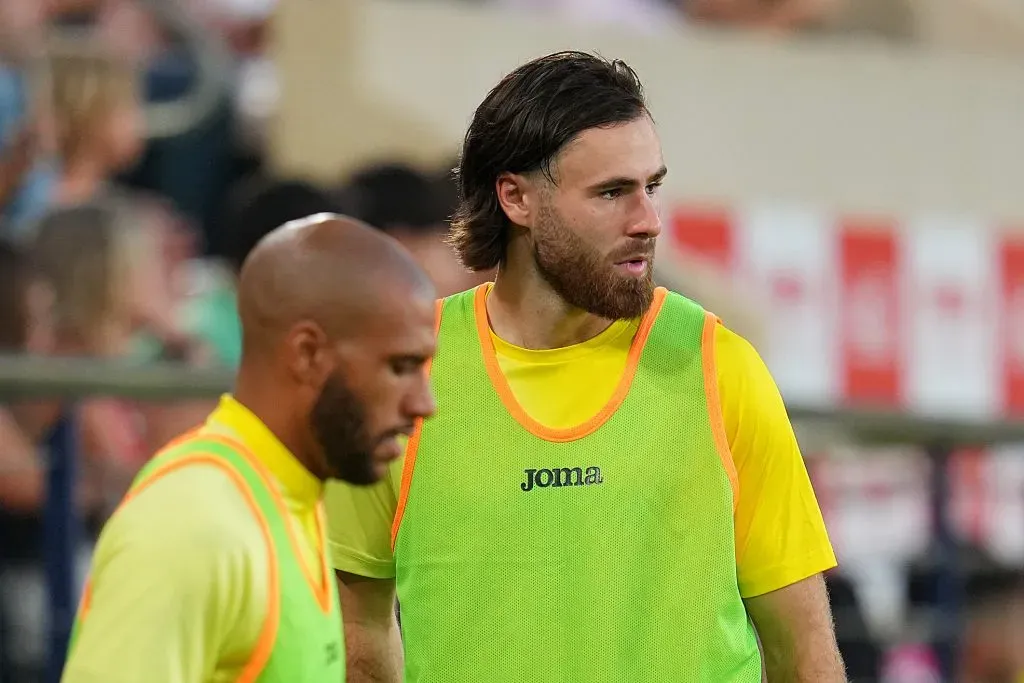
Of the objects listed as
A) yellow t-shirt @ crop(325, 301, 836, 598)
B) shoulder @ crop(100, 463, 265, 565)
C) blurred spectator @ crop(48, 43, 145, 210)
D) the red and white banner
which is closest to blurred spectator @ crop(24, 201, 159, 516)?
blurred spectator @ crop(48, 43, 145, 210)

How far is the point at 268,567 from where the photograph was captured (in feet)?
8.27

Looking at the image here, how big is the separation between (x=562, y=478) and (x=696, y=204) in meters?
4.93

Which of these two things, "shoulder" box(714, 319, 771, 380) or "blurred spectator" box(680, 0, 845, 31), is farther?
"blurred spectator" box(680, 0, 845, 31)

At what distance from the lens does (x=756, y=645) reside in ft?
10.9

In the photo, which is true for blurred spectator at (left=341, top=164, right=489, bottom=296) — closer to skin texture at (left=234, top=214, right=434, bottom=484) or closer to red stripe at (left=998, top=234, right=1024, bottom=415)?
red stripe at (left=998, top=234, right=1024, bottom=415)

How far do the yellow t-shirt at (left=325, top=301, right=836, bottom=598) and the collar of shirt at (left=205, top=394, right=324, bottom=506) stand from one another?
27.6 inches

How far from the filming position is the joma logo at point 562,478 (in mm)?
3277

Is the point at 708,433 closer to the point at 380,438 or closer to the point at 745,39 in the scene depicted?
the point at 380,438

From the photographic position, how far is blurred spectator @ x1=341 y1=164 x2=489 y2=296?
6340 millimetres

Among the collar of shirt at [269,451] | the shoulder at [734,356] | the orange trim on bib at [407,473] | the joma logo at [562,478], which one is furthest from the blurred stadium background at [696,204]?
the collar of shirt at [269,451]

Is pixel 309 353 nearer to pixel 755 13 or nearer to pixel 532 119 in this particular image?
pixel 532 119

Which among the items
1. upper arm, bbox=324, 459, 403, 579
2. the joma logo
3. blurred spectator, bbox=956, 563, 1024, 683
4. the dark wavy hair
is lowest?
blurred spectator, bbox=956, 563, 1024, 683

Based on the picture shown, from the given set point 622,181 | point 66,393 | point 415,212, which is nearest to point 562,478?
point 622,181

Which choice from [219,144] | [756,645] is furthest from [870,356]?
[756,645]
